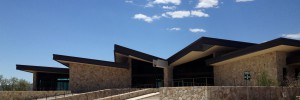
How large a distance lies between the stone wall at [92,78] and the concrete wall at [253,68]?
39.8 ft

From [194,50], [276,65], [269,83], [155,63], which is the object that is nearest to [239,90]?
[269,83]

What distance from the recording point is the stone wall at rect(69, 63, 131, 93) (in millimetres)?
43125

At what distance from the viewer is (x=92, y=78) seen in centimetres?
4353

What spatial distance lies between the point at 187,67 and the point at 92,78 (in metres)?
10.7

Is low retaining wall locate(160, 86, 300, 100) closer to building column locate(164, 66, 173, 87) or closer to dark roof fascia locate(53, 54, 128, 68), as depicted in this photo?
building column locate(164, 66, 173, 87)

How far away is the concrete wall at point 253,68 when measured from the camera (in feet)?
94.2

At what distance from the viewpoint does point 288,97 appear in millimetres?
18594

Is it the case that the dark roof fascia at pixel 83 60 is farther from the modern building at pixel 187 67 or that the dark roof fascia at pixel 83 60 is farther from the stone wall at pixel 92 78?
the stone wall at pixel 92 78

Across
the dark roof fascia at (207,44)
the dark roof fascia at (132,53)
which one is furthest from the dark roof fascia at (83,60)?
the dark roof fascia at (207,44)

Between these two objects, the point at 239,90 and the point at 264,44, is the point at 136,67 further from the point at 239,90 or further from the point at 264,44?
the point at 239,90

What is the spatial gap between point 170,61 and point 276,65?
13943 mm

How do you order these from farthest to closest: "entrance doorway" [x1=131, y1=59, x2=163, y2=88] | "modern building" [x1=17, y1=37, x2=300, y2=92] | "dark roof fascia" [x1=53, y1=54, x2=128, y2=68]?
"entrance doorway" [x1=131, y1=59, x2=163, y2=88] < "dark roof fascia" [x1=53, y1=54, x2=128, y2=68] < "modern building" [x1=17, y1=37, x2=300, y2=92]

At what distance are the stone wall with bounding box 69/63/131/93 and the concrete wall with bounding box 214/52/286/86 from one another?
1213 cm

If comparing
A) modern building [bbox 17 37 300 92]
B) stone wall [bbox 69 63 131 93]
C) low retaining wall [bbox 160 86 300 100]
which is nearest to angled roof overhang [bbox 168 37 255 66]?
modern building [bbox 17 37 300 92]
